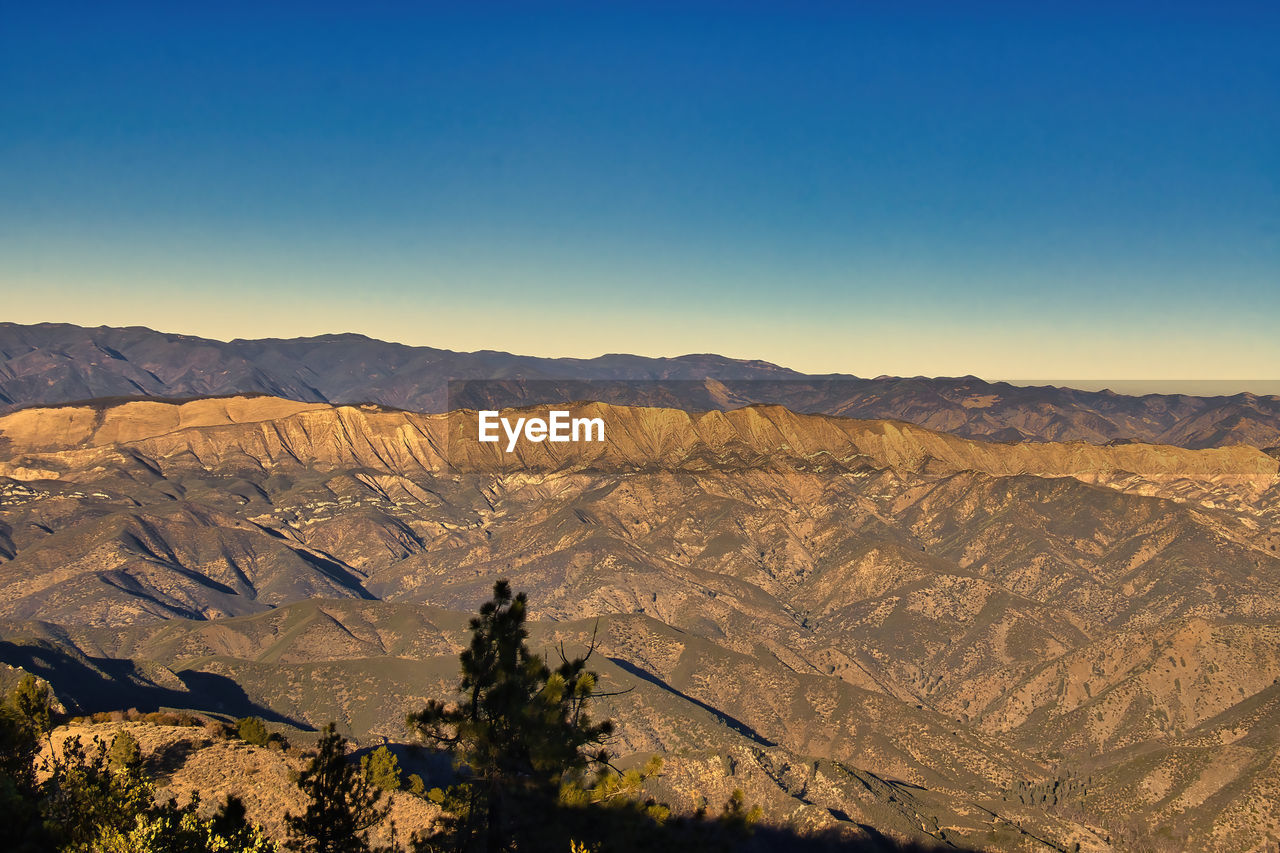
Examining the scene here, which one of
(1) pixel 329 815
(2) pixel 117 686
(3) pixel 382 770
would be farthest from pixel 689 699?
(1) pixel 329 815

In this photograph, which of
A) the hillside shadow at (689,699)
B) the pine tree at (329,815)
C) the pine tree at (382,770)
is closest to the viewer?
the pine tree at (329,815)

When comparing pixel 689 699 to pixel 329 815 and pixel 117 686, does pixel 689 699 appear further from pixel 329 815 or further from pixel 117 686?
pixel 329 815

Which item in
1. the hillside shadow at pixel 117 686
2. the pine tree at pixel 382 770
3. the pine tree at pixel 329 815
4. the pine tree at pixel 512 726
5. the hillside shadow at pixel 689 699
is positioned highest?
the pine tree at pixel 512 726

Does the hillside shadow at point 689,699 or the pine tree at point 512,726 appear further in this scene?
the hillside shadow at point 689,699

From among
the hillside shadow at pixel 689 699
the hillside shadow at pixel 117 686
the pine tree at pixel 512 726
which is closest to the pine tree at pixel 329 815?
the pine tree at pixel 512 726

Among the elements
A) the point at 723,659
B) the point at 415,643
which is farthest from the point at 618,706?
the point at 415,643

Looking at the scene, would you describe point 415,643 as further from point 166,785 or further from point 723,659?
point 166,785

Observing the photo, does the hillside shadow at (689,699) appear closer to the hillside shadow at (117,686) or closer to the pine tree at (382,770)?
the hillside shadow at (117,686)

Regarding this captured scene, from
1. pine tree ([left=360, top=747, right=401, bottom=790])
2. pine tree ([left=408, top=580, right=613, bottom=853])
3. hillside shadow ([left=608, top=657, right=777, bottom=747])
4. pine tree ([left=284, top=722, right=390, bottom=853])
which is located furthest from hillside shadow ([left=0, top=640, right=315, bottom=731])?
pine tree ([left=408, top=580, right=613, bottom=853])

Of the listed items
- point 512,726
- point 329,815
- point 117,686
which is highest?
point 512,726
